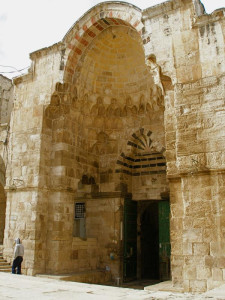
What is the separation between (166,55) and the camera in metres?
7.01

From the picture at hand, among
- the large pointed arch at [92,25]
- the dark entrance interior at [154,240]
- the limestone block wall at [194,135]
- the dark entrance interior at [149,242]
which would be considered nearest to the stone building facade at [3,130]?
the large pointed arch at [92,25]

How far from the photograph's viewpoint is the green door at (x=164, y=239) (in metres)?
8.95

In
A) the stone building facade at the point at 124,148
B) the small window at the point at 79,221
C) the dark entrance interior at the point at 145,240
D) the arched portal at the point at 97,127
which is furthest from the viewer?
the small window at the point at 79,221

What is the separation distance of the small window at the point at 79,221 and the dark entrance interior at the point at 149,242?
5.70 ft

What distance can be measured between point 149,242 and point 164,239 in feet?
5.78

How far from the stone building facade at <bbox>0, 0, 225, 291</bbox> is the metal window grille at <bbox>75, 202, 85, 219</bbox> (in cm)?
4

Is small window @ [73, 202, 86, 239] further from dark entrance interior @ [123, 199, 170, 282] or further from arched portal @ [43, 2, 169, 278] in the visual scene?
dark entrance interior @ [123, 199, 170, 282]

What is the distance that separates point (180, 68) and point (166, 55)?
54 centimetres

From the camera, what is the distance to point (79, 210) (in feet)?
33.4

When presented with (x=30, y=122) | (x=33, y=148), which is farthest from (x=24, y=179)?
(x=30, y=122)

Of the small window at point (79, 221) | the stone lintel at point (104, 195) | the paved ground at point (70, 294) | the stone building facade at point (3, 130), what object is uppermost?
the stone building facade at point (3, 130)

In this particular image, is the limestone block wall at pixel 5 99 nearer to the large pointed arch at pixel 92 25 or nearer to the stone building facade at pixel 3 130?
the stone building facade at pixel 3 130

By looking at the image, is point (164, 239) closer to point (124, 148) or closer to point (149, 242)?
point (149, 242)

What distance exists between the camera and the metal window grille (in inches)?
400
